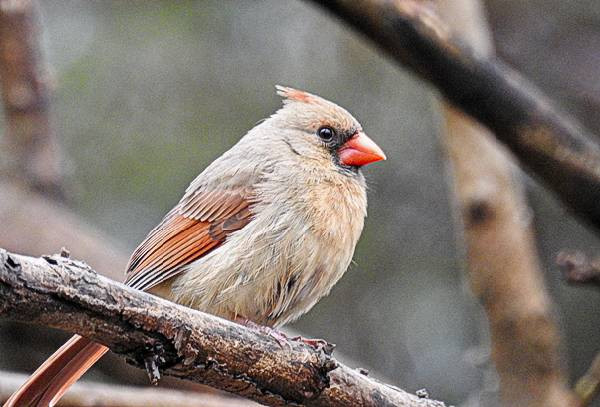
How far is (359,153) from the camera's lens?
14.1 ft

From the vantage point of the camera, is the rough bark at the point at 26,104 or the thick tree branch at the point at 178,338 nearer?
the thick tree branch at the point at 178,338

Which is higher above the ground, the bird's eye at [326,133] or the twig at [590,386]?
the bird's eye at [326,133]

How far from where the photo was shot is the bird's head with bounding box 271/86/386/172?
427 cm

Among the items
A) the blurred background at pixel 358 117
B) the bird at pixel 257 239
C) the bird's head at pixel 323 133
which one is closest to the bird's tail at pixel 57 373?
the bird at pixel 257 239

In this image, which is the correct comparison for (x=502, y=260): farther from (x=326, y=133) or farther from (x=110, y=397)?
(x=110, y=397)

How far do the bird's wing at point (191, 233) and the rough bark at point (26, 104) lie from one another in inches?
92.6

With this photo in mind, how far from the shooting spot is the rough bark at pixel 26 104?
6.00 metres

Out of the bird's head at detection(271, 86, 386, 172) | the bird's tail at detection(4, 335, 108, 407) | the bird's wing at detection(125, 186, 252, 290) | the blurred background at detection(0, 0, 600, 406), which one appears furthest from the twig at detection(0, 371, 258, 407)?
the blurred background at detection(0, 0, 600, 406)

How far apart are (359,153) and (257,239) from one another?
77 centimetres

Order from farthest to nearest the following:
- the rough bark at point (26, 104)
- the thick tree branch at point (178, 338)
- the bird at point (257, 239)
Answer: the rough bark at point (26, 104)
the bird at point (257, 239)
the thick tree branch at point (178, 338)

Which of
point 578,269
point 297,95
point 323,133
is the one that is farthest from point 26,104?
point 578,269

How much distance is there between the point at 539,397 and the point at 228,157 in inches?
89.0

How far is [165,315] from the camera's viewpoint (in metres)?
2.66

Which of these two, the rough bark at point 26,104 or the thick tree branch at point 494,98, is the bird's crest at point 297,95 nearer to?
the thick tree branch at point 494,98
